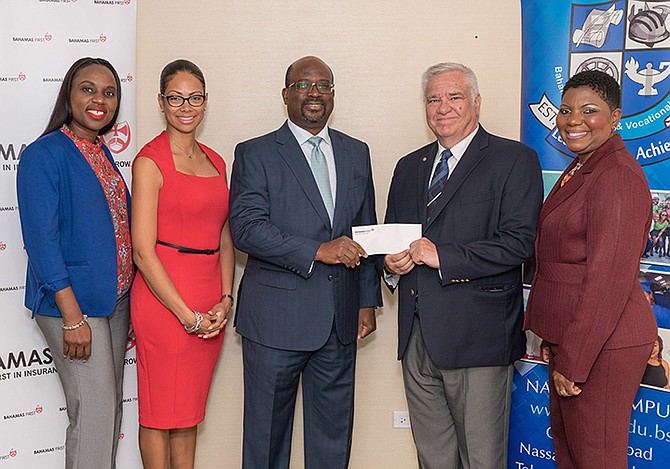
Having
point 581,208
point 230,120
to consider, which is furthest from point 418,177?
point 230,120

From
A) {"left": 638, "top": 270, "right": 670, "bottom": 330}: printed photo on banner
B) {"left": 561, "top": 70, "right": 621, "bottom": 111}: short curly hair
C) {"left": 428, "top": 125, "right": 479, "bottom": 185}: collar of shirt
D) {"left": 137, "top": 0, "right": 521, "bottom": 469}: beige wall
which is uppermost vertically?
{"left": 137, "top": 0, "right": 521, "bottom": 469}: beige wall

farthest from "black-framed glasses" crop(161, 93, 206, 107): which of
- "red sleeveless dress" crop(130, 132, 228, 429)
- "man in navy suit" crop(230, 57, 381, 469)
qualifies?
"man in navy suit" crop(230, 57, 381, 469)

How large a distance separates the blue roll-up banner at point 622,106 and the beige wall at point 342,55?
217mm

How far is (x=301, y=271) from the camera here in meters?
2.69

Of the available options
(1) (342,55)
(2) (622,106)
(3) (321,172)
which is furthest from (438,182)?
(1) (342,55)

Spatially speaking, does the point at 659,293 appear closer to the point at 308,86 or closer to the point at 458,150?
the point at 458,150

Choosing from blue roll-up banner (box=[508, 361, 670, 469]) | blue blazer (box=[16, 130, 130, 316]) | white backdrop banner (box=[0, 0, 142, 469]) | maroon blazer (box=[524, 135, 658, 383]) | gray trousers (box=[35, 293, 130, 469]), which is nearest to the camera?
maroon blazer (box=[524, 135, 658, 383])

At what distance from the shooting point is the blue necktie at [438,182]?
2.74 meters

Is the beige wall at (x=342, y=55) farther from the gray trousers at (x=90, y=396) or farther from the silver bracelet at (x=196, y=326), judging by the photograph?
the gray trousers at (x=90, y=396)

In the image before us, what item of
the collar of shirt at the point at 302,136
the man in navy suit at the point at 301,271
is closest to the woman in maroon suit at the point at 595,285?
the man in navy suit at the point at 301,271

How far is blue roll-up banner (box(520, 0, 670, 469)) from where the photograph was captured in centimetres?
284

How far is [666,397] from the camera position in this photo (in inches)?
Result: 113

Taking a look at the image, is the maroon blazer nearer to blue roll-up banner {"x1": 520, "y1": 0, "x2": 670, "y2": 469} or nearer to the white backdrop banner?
blue roll-up banner {"x1": 520, "y1": 0, "x2": 670, "y2": 469}

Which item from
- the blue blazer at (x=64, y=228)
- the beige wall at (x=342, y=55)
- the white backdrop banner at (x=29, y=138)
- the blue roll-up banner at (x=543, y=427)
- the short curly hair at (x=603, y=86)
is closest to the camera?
the short curly hair at (x=603, y=86)
